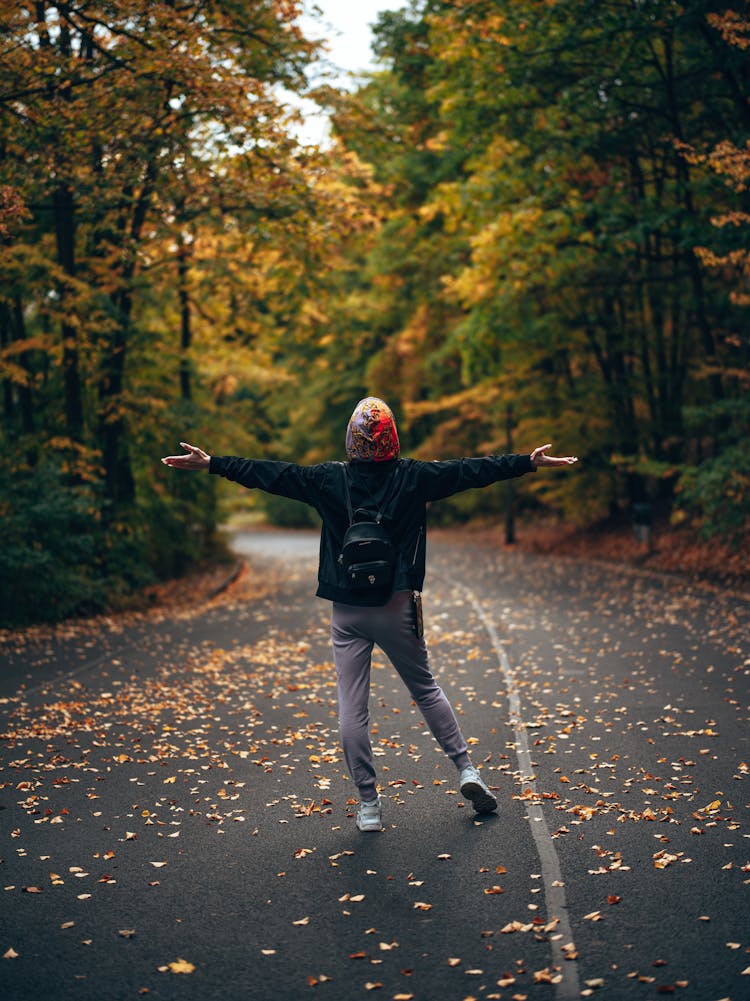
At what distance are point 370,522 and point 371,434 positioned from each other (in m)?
0.48

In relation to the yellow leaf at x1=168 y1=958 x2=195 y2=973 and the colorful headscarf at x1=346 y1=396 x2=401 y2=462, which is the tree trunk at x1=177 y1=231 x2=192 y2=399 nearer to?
the colorful headscarf at x1=346 y1=396 x2=401 y2=462

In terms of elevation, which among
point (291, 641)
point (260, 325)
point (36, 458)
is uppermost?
point (260, 325)

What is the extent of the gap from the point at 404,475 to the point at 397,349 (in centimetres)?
3659

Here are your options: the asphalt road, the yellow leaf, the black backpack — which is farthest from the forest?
the yellow leaf

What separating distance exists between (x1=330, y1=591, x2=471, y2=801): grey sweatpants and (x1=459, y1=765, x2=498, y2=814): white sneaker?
457 mm

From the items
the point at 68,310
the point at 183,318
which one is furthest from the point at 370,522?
the point at 183,318

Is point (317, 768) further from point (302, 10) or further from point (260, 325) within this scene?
point (260, 325)

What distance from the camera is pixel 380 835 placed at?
589 cm

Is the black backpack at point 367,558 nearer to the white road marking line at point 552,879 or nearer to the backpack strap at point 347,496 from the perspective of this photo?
the backpack strap at point 347,496

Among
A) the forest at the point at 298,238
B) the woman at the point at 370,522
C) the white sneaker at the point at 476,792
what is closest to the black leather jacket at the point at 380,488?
the woman at the point at 370,522

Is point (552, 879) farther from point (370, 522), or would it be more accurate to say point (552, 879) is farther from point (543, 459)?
point (543, 459)

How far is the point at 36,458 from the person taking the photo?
17438 mm

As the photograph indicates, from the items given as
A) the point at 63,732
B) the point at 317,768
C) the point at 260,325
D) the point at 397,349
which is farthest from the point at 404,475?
the point at 397,349

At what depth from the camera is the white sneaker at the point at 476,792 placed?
6.06 meters
